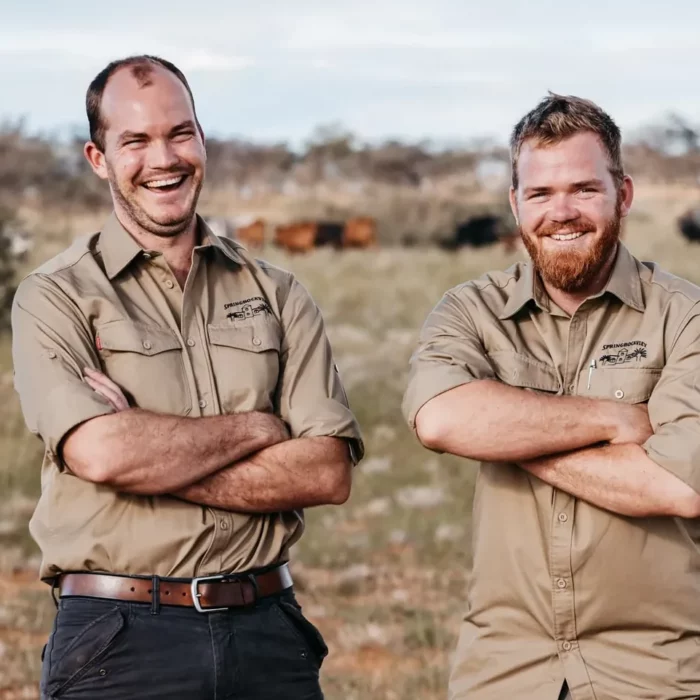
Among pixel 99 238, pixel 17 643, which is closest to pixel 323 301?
pixel 17 643

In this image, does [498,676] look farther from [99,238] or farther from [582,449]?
[99,238]

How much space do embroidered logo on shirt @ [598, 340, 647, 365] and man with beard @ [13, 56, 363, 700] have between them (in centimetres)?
83

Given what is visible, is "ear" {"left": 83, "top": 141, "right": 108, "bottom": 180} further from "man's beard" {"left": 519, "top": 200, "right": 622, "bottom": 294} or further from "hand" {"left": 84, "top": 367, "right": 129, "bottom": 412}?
"man's beard" {"left": 519, "top": 200, "right": 622, "bottom": 294}

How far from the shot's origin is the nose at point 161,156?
427 cm

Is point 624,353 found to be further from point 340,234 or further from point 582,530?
point 340,234

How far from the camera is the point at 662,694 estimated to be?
3.74 m

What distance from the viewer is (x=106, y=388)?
4.04 meters

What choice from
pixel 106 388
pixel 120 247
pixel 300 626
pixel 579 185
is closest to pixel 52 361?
pixel 106 388

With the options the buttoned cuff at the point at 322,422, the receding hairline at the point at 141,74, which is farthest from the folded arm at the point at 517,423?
the receding hairline at the point at 141,74

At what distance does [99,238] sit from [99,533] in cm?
97

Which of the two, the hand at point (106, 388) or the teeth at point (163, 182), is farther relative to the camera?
the teeth at point (163, 182)

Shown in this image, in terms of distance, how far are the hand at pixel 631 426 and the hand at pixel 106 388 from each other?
4.65 feet

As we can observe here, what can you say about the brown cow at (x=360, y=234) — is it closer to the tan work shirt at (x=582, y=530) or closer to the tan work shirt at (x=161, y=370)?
the tan work shirt at (x=161, y=370)

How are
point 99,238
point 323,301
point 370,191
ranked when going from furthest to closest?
point 370,191 < point 323,301 < point 99,238
